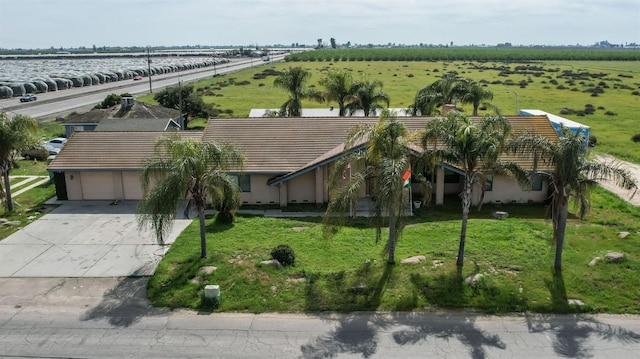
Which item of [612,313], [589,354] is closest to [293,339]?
[589,354]

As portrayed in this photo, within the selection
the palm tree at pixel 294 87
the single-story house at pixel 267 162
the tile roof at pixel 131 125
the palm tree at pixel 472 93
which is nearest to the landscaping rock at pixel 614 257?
the single-story house at pixel 267 162

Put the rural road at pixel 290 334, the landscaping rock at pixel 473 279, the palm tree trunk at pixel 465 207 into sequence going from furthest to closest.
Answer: the palm tree trunk at pixel 465 207 → the landscaping rock at pixel 473 279 → the rural road at pixel 290 334

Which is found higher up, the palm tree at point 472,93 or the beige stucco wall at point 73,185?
the palm tree at point 472,93

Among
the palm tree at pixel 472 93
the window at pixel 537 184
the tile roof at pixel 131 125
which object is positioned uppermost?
the palm tree at pixel 472 93

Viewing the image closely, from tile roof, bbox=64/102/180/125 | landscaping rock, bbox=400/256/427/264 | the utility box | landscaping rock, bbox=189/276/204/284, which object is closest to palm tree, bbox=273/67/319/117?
tile roof, bbox=64/102/180/125

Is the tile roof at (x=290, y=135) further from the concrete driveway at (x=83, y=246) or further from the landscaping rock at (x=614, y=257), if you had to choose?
the landscaping rock at (x=614, y=257)

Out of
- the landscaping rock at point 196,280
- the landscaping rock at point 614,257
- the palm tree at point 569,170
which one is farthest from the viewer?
the landscaping rock at point 614,257

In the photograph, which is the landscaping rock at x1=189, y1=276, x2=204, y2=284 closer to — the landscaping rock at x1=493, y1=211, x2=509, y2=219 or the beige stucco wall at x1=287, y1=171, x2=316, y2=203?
the beige stucco wall at x1=287, y1=171, x2=316, y2=203

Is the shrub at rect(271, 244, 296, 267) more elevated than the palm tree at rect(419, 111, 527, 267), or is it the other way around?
the palm tree at rect(419, 111, 527, 267)
